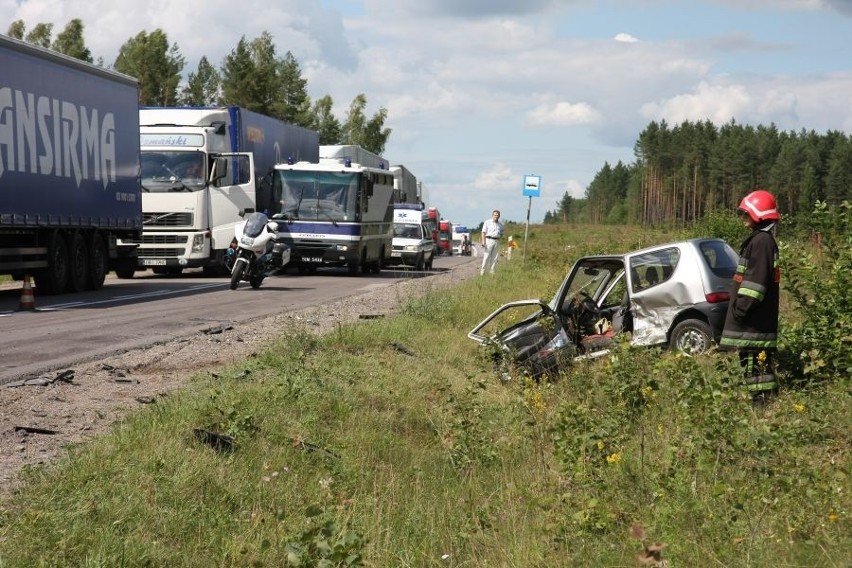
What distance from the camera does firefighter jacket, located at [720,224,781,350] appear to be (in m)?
9.59

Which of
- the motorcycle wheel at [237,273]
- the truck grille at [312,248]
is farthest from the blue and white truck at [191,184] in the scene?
the motorcycle wheel at [237,273]

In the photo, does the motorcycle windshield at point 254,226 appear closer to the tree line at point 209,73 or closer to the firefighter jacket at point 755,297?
the firefighter jacket at point 755,297

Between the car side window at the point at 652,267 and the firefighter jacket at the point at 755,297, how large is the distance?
2.65 m

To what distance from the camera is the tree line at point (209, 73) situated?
7738 centimetres

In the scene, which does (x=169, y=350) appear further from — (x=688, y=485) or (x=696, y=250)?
(x=688, y=485)

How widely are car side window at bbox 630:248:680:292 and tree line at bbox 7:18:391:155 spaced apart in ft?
222

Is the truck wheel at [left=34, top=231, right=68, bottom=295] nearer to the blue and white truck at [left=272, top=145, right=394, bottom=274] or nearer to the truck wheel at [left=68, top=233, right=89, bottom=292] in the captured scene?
the truck wheel at [left=68, top=233, right=89, bottom=292]

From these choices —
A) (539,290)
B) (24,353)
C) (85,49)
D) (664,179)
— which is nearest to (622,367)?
(24,353)

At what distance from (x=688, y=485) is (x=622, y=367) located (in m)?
3.10

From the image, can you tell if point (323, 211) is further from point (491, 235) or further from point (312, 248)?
point (491, 235)

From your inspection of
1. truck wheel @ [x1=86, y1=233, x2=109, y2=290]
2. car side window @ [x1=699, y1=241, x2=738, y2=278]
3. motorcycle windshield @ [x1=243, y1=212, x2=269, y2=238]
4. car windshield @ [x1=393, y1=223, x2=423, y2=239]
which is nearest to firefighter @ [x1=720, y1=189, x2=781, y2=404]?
car side window @ [x1=699, y1=241, x2=738, y2=278]

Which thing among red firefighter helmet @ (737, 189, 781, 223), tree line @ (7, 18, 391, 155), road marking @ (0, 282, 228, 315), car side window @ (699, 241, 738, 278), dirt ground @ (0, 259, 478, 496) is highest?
tree line @ (7, 18, 391, 155)

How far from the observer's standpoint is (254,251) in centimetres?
2503

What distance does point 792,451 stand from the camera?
688 centimetres
